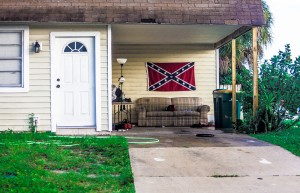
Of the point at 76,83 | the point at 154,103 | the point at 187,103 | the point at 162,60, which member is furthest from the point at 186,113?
the point at 76,83

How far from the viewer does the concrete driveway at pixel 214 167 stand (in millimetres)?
5895

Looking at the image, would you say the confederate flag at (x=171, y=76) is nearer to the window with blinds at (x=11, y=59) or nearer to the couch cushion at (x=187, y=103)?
the couch cushion at (x=187, y=103)

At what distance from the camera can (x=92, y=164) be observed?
6887 millimetres

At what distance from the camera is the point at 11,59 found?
10242 millimetres

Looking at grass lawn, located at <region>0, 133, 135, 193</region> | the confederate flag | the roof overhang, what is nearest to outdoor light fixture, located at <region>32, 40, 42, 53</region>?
the roof overhang

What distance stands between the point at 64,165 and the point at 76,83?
3.85 m

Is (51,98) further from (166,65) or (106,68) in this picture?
(166,65)

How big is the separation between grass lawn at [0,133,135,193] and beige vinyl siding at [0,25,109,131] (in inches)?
46.1

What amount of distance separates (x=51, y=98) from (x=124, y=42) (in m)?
4.56

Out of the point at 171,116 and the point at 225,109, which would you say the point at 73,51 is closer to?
the point at 171,116

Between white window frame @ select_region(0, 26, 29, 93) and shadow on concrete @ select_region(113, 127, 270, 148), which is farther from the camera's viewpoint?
white window frame @ select_region(0, 26, 29, 93)

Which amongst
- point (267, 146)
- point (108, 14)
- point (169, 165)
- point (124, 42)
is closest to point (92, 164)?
point (169, 165)

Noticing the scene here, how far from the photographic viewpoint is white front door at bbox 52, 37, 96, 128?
10.4 m

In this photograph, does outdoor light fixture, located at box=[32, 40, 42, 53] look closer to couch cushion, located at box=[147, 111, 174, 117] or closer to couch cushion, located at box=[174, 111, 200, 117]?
couch cushion, located at box=[147, 111, 174, 117]
